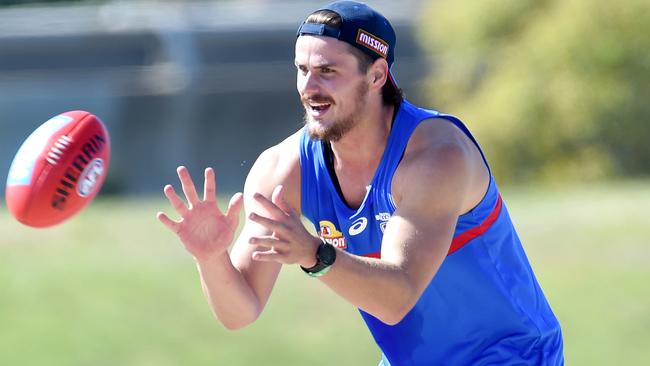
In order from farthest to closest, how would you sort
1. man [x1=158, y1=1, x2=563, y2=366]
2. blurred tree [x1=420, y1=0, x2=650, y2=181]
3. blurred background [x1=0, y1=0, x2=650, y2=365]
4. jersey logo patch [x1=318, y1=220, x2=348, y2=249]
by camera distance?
blurred tree [x1=420, y1=0, x2=650, y2=181]
blurred background [x1=0, y1=0, x2=650, y2=365]
jersey logo patch [x1=318, y1=220, x2=348, y2=249]
man [x1=158, y1=1, x2=563, y2=366]

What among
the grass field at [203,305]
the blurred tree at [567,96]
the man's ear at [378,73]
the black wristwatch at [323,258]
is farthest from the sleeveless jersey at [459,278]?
the blurred tree at [567,96]

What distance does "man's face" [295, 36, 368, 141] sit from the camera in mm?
4906

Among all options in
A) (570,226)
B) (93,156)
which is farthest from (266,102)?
(93,156)

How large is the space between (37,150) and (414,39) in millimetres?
20823

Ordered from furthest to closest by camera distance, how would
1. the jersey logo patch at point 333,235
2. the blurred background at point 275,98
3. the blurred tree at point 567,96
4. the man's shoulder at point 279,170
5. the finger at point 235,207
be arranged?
the blurred tree at point 567,96 < the blurred background at point 275,98 < the man's shoulder at point 279,170 < the jersey logo patch at point 333,235 < the finger at point 235,207

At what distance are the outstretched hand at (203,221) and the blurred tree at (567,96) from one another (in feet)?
59.7

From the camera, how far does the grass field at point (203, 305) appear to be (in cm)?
1123

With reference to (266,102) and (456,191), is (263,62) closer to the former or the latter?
(266,102)

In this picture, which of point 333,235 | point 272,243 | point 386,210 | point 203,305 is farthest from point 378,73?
point 203,305

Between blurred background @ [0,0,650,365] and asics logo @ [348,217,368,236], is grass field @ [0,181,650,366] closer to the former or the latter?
blurred background @ [0,0,650,365]

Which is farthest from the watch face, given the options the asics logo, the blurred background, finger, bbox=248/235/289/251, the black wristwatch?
the blurred background

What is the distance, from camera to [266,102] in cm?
2495

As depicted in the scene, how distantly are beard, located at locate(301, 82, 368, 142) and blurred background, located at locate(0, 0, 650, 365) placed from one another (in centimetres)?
827

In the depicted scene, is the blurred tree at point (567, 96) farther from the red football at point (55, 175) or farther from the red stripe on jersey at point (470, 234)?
the red stripe on jersey at point (470, 234)
